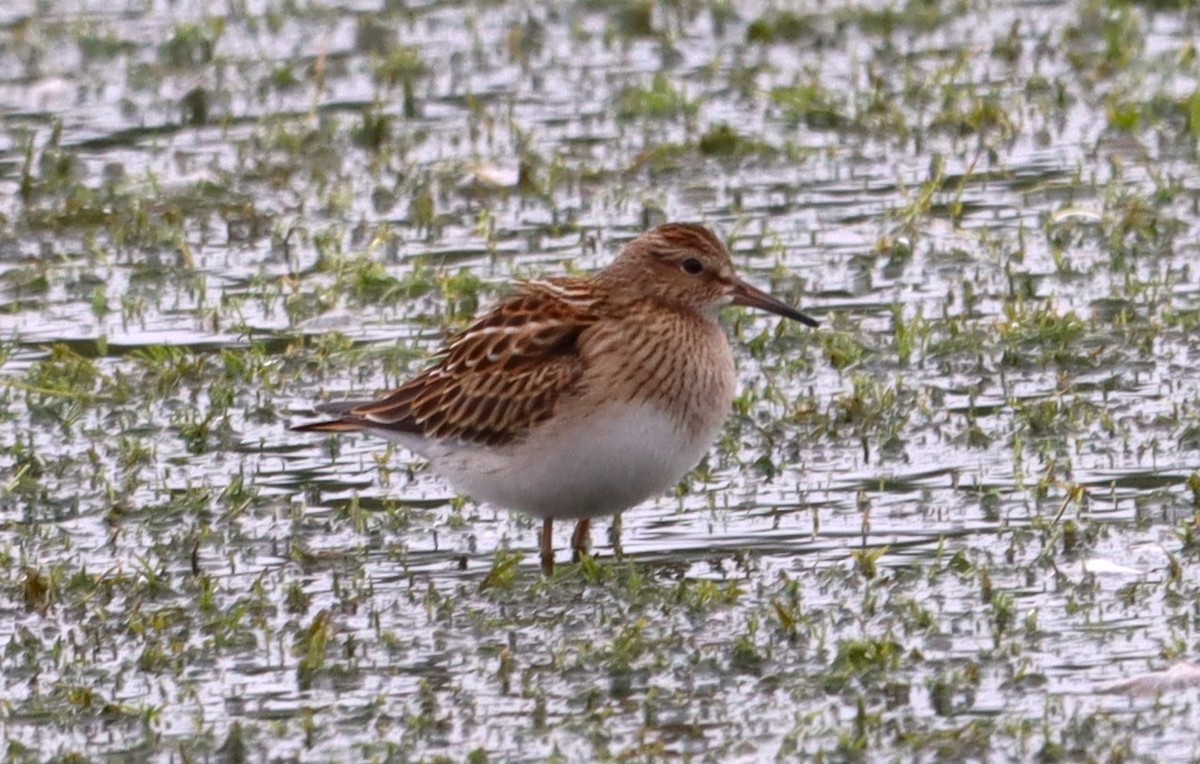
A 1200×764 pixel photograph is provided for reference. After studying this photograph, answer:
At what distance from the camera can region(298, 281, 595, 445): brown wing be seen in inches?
388

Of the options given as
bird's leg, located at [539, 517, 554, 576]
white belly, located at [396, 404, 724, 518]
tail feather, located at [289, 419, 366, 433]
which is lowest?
bird's leg, located at [539, 517, 554, 576]

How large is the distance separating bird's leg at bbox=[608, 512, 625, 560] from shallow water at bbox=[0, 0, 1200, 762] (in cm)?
6

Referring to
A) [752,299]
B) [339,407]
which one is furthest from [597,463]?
[339,407]

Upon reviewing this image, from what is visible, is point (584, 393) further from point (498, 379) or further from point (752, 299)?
point (752, 299)

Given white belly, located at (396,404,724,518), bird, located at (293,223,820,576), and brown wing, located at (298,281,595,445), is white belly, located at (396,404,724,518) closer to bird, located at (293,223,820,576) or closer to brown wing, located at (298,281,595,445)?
bird, located at (293,223,820,576)

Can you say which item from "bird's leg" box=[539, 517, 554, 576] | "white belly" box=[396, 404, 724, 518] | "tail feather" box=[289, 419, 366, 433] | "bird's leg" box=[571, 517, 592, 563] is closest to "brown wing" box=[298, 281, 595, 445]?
"tail feather" box=[289, 419, 366, 433]

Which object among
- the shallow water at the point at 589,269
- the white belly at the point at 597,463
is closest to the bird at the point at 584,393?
the white belly at the point at 597,463

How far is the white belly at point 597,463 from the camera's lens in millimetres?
9633

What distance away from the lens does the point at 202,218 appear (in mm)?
15109

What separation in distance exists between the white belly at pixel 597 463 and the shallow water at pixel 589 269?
0.88ft

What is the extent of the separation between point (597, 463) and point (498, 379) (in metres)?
0.63

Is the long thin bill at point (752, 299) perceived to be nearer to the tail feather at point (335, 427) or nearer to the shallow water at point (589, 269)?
the shallow water at point (589, 269)

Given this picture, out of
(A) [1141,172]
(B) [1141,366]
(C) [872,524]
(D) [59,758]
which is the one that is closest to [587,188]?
(A) [1141,172]

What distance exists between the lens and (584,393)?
973cm
